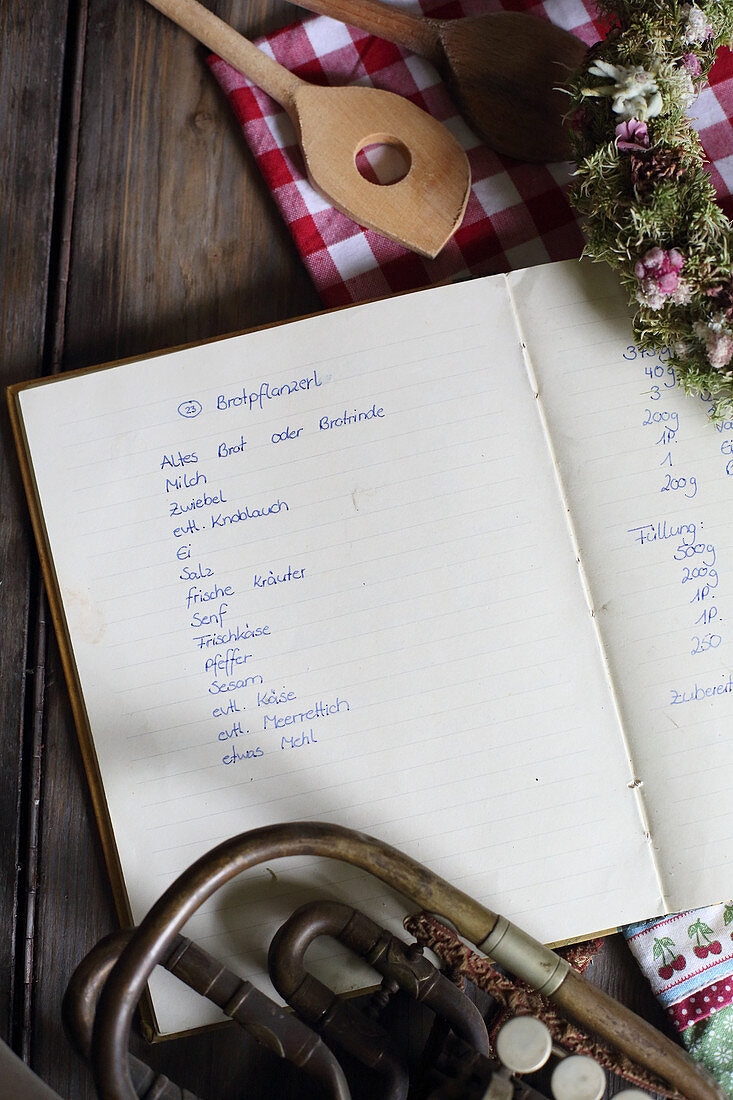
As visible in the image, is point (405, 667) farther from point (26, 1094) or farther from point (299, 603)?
point (26, 1094)

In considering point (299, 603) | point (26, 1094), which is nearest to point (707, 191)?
point (299, 603)

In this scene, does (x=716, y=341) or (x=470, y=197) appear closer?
(x=716, y=341)

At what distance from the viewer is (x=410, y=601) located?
53 cm

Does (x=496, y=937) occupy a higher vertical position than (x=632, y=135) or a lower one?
lower

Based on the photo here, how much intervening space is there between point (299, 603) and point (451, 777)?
0.49 ft

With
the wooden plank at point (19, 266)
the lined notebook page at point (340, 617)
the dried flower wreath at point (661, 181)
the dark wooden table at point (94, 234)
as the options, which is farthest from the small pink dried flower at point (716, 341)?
the wooden plank at point (19, 266)

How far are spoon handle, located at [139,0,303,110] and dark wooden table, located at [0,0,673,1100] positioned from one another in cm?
2

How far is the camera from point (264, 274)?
585mm

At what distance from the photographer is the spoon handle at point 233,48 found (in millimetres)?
563

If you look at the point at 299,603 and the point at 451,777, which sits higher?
the point at 299,603

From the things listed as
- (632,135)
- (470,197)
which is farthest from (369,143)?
(632,135)

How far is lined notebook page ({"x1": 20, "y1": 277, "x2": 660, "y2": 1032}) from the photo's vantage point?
518mm

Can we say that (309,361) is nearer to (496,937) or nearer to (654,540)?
(654,540)

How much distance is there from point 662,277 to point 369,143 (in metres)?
0.24
